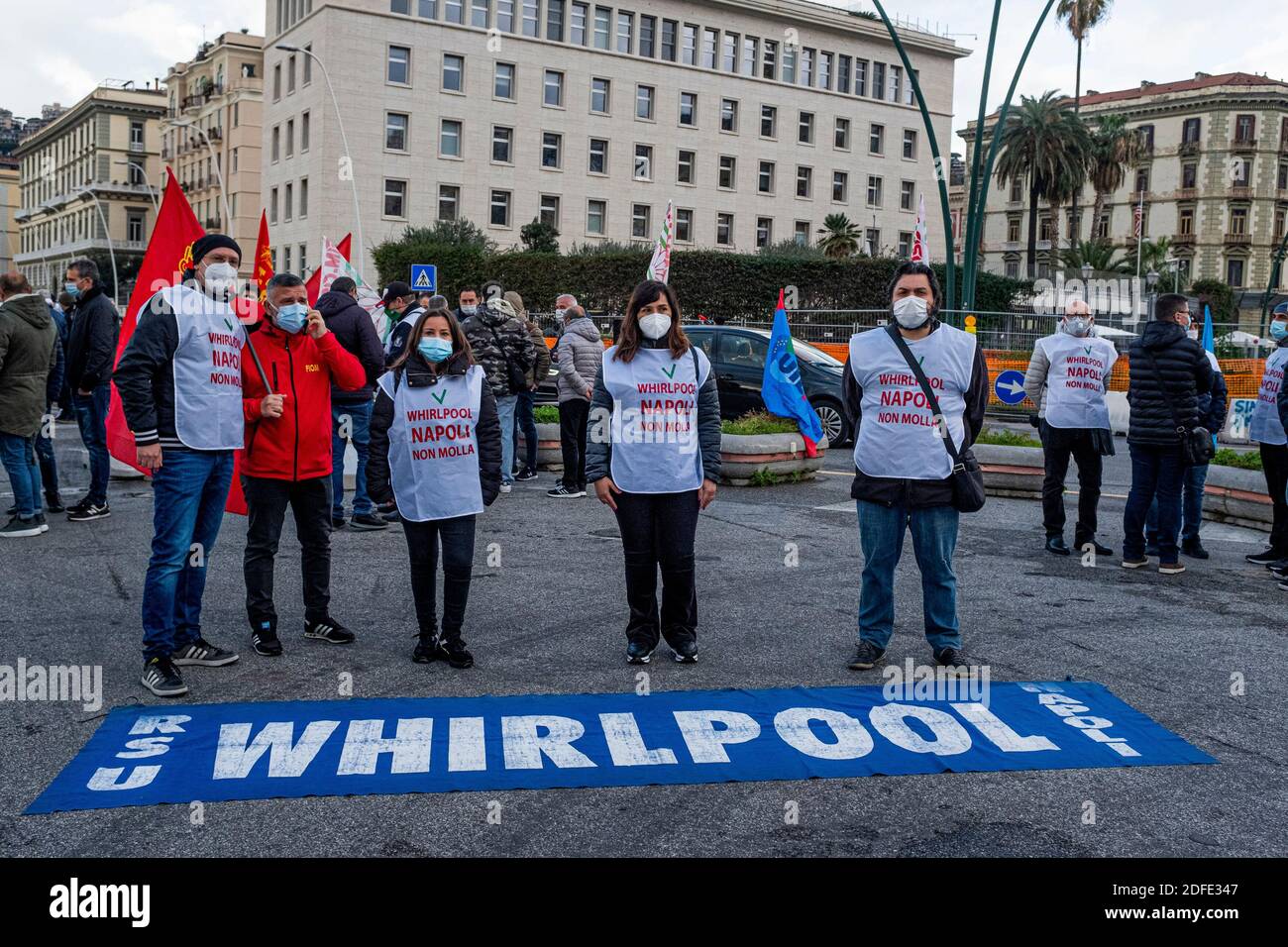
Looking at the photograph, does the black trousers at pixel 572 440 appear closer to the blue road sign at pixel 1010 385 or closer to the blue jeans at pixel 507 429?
the blue jeans at pixel 507 429

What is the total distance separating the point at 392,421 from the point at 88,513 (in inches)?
214

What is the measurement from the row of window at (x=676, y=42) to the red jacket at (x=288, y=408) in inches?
2049

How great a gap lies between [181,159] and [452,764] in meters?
82.4

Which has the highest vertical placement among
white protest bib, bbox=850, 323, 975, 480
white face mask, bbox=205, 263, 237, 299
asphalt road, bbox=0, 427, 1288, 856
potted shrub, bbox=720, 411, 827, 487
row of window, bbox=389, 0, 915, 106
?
row of window, bbox=389, 0, 915, 106

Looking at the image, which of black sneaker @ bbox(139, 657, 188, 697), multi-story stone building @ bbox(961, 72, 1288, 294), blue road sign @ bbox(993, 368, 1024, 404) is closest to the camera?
black sneaker @ bbox(139, 657, 188, 697)

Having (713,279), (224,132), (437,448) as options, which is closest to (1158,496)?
(437,448)

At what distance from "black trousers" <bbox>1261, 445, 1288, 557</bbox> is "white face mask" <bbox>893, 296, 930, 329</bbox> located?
487 cm

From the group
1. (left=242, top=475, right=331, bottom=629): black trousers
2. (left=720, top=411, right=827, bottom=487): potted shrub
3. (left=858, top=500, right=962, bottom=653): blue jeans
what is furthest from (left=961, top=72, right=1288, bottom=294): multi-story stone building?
(left=242, top=475, right=331, bottom=629): black trousers

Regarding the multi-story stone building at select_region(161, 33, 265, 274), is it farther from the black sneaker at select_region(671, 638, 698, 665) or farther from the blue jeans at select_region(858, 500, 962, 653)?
the blue jeans at select_region(858, 500, 962, 653)

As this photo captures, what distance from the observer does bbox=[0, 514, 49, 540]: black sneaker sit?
379 inches

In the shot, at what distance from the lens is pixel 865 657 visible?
20.5 feet
